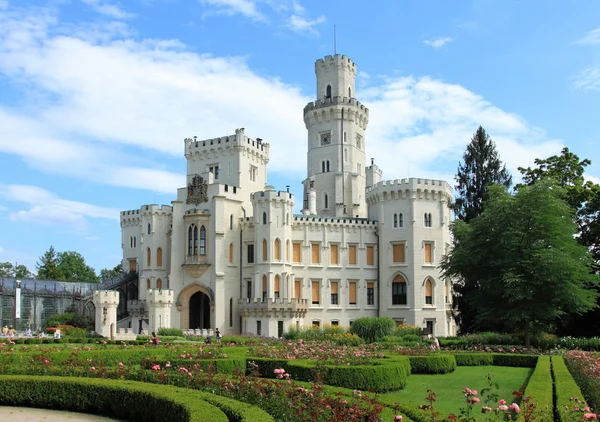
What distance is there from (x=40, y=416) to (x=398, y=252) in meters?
43.6

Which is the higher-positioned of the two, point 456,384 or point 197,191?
point 197,191

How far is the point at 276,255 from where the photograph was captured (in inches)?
2142

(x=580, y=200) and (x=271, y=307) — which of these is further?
(x=271, y=307)

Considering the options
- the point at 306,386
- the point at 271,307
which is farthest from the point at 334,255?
the point at 306,386

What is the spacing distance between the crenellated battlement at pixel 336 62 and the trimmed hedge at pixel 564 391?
47372 mm

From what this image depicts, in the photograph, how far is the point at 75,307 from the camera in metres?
61.6

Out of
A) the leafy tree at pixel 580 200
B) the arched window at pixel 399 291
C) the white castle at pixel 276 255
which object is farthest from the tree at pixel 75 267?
the leafy tree at pixel 580 200

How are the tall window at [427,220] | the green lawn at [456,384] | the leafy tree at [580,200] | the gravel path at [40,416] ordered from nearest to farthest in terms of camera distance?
the gravel path at [40,416] < the green lawn at [456,384] < the leafy tree at [580,200] < the tall window at [427,220]

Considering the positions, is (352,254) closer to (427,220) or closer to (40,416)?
(427,220)

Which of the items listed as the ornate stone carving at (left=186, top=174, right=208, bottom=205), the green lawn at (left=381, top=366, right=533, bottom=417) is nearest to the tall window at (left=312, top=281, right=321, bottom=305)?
the ornate stone carving at (left=186, top=174, right=208, bottom=205)

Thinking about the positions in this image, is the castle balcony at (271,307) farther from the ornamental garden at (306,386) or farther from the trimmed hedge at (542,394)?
the trimmed hedge at (542,394)

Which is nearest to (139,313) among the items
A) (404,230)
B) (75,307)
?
(75,307)

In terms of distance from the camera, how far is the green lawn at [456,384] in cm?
1794

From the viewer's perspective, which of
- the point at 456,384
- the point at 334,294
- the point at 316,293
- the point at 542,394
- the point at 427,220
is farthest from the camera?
the point at 334,294
